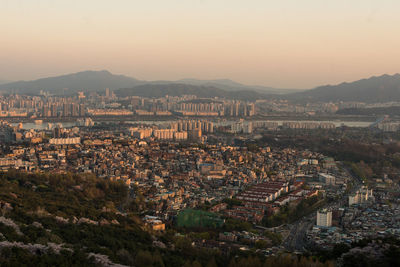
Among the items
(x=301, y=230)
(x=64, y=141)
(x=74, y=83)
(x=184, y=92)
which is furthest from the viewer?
(x=74, y=83)

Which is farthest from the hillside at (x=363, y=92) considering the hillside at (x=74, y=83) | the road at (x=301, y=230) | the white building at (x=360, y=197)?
the road at (x=301, y=230)

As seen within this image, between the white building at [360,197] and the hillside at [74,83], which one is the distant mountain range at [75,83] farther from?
the white building at [360,197]

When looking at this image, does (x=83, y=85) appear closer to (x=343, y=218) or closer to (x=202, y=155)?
(x=202, y=155)

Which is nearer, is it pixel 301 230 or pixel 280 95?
pixel 301 230

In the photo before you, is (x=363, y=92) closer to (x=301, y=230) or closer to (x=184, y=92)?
(x=184, y=92)

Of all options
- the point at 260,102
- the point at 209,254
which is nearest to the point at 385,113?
the point at 260,102

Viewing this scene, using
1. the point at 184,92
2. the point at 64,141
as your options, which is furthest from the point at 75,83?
the point at 64,141

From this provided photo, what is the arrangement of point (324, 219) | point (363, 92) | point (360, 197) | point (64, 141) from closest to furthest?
point (324, 219)
point (360, 197)
point (64, 141)
point (363, 92)
